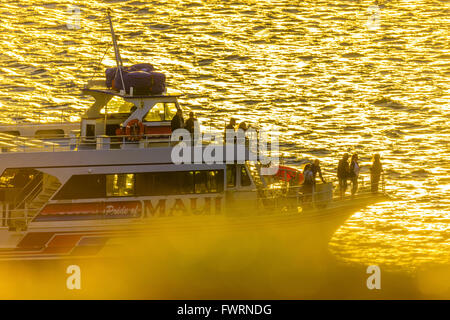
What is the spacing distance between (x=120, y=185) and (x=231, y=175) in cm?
359

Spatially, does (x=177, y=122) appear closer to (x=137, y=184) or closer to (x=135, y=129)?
(x=135, y=129)

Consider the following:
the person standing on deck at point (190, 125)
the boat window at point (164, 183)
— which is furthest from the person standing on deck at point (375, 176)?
the boat window at point (164, 183)

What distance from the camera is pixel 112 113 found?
32.2 metres

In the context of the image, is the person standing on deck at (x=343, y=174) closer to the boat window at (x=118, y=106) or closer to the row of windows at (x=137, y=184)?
the row of windows at (x=137, y=184)

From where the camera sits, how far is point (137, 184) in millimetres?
29844

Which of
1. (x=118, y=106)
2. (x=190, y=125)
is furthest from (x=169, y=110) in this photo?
(x=118, y=106)

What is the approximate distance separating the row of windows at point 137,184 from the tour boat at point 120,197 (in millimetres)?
31

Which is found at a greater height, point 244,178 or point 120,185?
point 244,178

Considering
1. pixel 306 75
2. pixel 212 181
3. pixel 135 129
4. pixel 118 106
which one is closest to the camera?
pixel 212 181

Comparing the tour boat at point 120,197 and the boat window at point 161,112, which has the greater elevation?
the boat window at point 161,112

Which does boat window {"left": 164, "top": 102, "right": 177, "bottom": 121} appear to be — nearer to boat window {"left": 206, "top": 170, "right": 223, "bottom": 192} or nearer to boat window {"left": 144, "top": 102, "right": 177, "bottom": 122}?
boat window {"left": 144, "top": 102, "right": 177, "bottom": 122}

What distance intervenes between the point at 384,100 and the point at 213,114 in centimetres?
1299

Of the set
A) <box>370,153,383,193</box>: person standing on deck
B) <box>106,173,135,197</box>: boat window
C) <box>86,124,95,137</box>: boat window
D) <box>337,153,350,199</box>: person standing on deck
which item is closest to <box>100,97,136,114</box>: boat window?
<box>86,124,95,137</box>: boat window

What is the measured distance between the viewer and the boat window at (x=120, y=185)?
97.8ft
